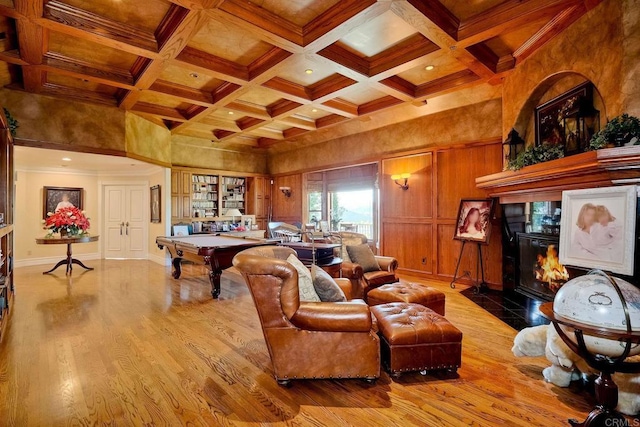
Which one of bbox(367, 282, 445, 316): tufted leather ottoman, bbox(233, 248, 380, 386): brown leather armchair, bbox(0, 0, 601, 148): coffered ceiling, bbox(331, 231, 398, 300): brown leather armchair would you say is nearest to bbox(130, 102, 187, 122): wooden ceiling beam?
bbox(0, 0, 601, 148): coffered ceiling

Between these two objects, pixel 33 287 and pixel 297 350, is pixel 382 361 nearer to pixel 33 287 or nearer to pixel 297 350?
pixel 297 350

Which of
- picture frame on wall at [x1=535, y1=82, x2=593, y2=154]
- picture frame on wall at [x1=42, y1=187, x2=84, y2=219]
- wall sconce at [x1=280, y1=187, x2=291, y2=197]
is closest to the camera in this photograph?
picture frame on wall at [x1=535, y1=82, x2=593, y2=154]

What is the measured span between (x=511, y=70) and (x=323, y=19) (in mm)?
2713

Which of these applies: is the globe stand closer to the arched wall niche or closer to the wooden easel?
the arched wall niche

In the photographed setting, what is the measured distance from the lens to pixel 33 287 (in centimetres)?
530

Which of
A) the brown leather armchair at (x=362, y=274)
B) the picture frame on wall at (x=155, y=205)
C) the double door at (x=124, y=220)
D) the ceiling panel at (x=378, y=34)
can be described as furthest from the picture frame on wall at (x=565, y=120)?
the double door at (x=124, y=220)

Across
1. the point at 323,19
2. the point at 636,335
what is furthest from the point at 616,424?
the point at 323,19

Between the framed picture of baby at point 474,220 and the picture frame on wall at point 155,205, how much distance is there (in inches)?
269

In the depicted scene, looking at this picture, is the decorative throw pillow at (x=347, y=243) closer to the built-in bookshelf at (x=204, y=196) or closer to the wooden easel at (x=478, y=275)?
the wooden easel at (x=478, y=275)

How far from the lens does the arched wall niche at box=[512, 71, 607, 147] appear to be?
119 inches

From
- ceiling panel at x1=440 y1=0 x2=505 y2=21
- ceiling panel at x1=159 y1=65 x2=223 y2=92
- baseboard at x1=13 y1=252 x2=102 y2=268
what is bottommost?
baseboard at x1=13 y1=252 x2=102 y2=268

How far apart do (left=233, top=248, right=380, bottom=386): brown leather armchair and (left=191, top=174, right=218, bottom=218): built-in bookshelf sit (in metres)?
6.88

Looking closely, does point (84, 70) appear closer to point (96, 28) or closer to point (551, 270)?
point (96, 28)

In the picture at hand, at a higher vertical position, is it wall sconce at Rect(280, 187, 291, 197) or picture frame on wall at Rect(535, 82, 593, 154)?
picture frame on wall at Rect(535, 82, 593, 154)
